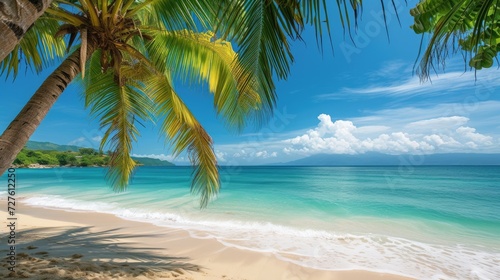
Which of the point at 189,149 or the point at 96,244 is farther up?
the point at 189,149

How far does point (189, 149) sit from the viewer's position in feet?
16.2

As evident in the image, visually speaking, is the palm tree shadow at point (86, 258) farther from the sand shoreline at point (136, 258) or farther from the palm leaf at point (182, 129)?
the palm leaf at point (182, 129)

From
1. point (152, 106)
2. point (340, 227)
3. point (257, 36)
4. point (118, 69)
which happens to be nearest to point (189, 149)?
point (152, 106)

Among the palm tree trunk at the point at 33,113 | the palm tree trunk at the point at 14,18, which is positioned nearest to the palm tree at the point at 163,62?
the palm tree trunk at the point at 33,113

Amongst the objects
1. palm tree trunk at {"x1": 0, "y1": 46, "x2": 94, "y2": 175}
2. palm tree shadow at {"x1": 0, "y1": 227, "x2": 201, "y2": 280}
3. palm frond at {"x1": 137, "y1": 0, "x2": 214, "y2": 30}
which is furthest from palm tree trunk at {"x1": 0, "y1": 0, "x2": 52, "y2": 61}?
palm tree shadow at {"x1": 0, "y1": 227, "x2": 201, "y2": 280}

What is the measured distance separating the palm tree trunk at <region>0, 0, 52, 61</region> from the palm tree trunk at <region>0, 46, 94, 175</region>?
3.52 feet

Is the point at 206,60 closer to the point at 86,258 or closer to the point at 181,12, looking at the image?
the point at 181,12

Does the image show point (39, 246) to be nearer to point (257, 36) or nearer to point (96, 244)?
point (96, 244)

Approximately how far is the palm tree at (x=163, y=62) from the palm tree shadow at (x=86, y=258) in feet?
4.41

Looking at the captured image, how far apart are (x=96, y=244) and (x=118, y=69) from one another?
137 inches

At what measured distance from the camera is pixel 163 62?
5195mm

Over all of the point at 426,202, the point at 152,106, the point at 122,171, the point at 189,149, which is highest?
the point at 152,106

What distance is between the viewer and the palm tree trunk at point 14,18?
42.9 inches

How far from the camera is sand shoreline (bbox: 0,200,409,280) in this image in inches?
→ 144
